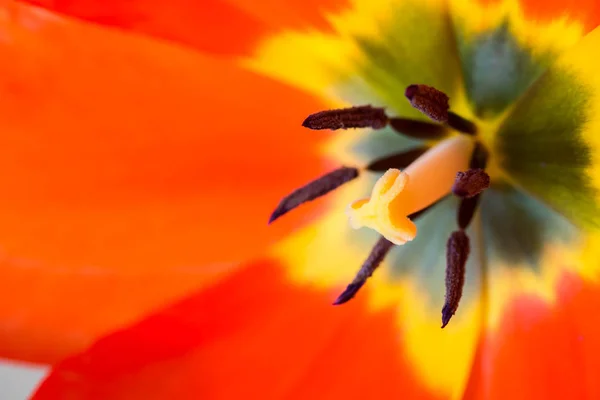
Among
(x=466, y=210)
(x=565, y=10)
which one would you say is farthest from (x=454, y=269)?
(x=565, y=10)

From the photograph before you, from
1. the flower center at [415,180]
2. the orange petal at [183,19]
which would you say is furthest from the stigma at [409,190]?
the orange petal at [183,19]

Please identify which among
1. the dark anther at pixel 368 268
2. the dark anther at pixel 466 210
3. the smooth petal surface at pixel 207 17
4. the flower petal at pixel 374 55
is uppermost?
the smooth petal surface at pixel 207 17

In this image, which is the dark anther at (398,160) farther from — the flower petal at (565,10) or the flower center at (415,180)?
the flower petal at (565,10)

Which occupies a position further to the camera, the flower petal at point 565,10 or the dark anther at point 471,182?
the dark anther at point 471,182

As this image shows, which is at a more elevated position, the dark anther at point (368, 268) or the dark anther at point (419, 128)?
the dark anther at point (419, 128)

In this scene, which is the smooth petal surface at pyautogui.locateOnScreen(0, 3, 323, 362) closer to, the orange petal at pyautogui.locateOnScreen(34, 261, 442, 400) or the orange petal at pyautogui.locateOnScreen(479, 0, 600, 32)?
the orange petal at pyautogui.locateOnScreen(34, 261, 442, 400)

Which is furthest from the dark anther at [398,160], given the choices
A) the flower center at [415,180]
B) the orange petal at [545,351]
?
the orange petal at [545,351]

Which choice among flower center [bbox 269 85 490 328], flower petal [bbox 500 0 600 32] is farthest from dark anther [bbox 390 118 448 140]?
flower petal [bbox 500 0 600 32]

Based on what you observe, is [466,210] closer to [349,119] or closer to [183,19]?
[349,119]
